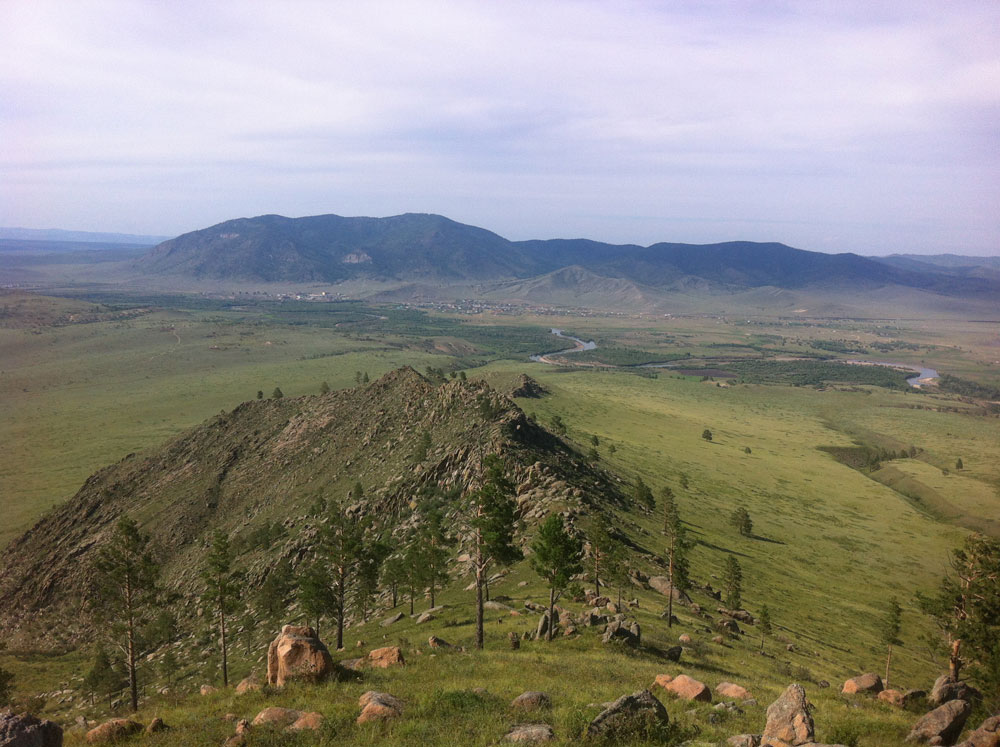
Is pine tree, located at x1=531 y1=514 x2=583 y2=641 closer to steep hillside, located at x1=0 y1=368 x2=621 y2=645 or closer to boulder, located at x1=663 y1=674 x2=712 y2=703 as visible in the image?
boulder, located at x1=663 y1=674 x2=712 y2=703

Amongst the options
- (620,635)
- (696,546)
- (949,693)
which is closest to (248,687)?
(620,635)

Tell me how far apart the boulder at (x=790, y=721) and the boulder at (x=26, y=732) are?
19.9 meters

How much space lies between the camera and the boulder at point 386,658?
82.5 feet

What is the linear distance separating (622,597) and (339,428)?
177ft

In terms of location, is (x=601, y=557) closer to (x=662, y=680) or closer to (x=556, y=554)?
(x=556, y=554)

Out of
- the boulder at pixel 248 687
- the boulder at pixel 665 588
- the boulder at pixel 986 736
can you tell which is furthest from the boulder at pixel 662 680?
the boulder at pixel 665 588

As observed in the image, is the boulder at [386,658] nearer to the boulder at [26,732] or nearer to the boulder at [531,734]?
the boulder at [531,734]

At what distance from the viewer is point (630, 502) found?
70125 millimetres

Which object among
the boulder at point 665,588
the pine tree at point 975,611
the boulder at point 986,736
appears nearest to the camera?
the boulder at point 986,736

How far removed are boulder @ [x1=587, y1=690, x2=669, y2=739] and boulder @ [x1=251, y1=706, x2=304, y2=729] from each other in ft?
31.9

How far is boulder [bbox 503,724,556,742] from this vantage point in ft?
53.4

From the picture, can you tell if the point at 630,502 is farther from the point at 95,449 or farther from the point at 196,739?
the point at 95,449

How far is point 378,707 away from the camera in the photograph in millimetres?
18109

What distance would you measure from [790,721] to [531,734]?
305 inches
